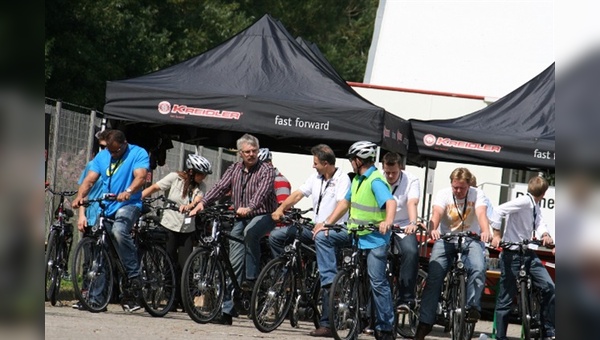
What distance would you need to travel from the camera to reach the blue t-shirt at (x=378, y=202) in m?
10.6

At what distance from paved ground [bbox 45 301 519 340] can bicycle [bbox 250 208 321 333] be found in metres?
0.19

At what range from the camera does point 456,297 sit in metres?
11.5

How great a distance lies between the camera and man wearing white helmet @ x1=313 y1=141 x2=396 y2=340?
10.8 metres

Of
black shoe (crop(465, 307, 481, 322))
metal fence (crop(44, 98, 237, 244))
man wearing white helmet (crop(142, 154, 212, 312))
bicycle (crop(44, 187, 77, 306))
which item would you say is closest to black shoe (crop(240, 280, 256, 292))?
man wearing white helmet (crop(142, 154, 212, 312))

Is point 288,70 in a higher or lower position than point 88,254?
higher

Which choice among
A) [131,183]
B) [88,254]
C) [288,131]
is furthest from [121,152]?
[288,131]

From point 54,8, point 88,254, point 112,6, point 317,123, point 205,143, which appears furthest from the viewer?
point 112,6

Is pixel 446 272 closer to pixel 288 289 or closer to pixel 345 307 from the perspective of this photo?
pixel 345 307

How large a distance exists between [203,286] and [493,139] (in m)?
4.49

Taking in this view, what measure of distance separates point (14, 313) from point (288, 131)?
1251 centimetres

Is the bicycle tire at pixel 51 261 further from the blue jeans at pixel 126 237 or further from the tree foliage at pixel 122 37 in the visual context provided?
the tree foliage at pixel 122 37

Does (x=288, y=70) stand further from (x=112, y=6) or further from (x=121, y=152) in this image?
(x=112, y=6)

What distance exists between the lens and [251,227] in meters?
12.1

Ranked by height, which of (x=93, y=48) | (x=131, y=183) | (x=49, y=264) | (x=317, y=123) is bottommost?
(x=49, y=264)
